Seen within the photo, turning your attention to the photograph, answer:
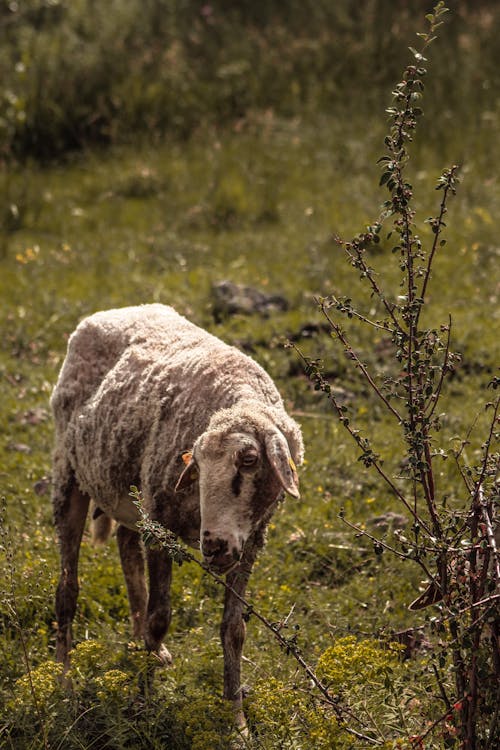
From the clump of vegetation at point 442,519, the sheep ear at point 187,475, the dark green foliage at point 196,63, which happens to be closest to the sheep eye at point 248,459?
the sheep ear at point 187,475

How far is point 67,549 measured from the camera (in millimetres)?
5680

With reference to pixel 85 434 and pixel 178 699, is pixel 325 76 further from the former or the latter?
pixel 178 699

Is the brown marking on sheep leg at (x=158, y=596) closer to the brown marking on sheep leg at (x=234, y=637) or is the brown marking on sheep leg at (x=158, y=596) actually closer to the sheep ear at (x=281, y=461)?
the brown marking on sheep leg at (x=234, y=637)

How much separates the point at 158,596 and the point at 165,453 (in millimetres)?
684

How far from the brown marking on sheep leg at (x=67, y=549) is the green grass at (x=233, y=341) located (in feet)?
0.39

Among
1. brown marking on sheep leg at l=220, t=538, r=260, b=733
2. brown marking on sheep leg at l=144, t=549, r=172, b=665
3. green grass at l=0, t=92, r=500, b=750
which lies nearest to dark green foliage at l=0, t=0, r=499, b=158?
green grass at l=0, t=92, r=500, b=750

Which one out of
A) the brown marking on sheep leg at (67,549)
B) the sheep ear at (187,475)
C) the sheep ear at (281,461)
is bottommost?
the brown marking on sheep leg at (67,549)

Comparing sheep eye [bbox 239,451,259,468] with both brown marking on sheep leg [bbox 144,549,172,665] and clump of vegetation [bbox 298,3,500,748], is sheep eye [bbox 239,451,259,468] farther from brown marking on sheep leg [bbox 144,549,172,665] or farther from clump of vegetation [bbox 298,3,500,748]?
brown marking on sheep leg [bbox 144,549,172,665]

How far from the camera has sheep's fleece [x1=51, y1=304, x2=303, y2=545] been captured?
15.9ft

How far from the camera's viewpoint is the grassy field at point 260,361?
181 inches

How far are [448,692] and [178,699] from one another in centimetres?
123

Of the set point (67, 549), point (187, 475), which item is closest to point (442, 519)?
point (187, 475)

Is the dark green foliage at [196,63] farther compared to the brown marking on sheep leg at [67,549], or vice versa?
the dark green foliage at [196,63]

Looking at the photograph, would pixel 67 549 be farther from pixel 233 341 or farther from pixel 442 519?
pixel 233 341
